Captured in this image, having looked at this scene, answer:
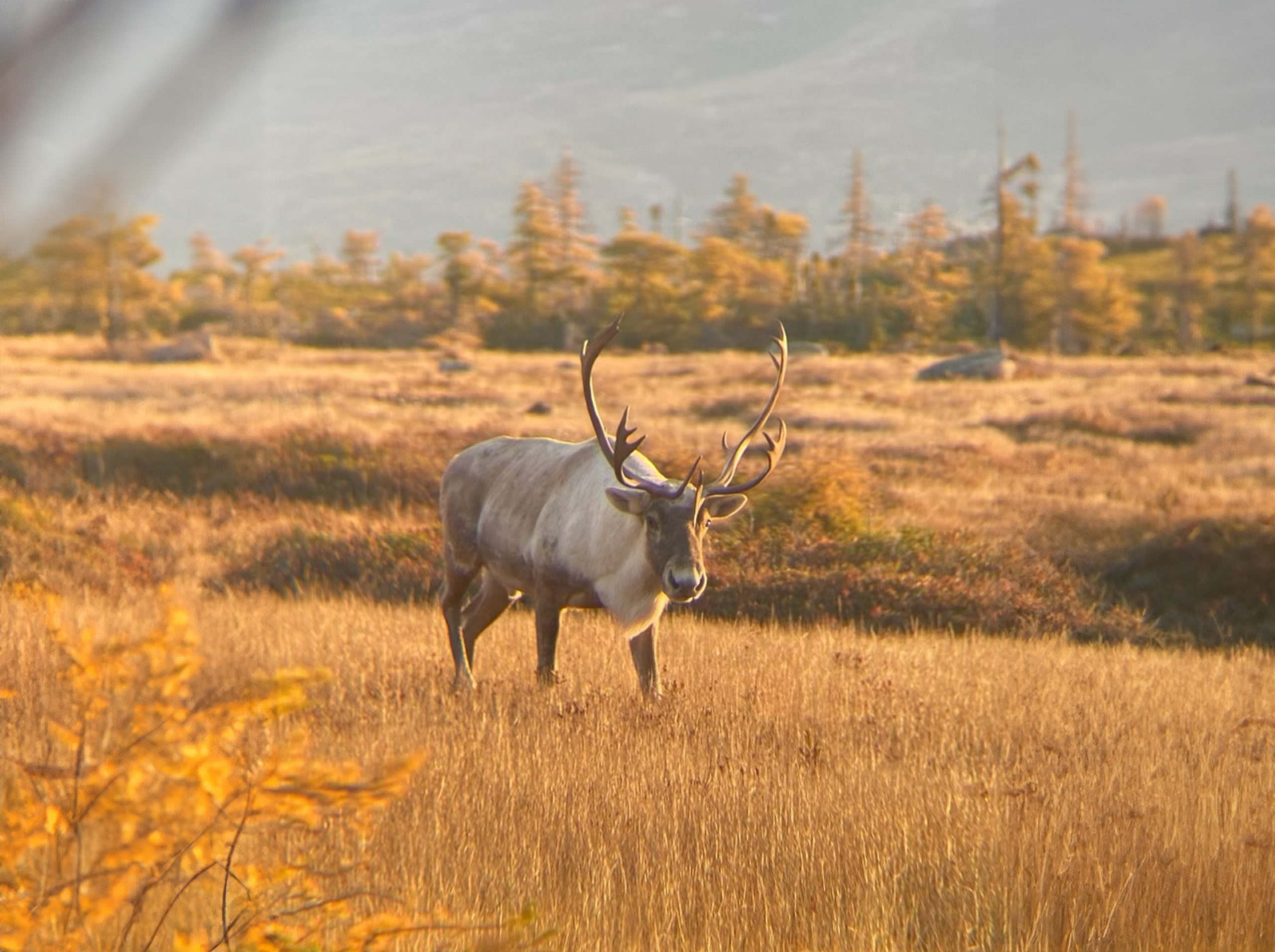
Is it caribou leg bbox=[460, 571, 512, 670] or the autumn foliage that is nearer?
the autumn foliage

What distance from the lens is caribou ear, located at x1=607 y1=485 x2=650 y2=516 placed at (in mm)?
7078

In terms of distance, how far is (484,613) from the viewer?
8.57m

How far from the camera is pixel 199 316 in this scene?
97.1m

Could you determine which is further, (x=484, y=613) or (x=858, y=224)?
(x=858, y=224)

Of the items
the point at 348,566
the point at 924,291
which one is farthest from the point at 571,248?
the point at 348,566

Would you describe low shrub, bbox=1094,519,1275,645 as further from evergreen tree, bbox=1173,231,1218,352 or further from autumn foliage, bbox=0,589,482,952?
evergreen tree, bbox=1173,231,1218,352

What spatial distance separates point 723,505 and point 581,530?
88cm

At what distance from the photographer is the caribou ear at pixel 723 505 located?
7.39m

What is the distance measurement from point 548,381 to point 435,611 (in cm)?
3564

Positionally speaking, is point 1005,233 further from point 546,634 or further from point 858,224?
point 546,634

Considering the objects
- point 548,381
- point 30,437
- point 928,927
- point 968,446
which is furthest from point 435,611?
point 548,381

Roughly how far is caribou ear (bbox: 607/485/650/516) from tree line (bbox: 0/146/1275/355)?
221ft

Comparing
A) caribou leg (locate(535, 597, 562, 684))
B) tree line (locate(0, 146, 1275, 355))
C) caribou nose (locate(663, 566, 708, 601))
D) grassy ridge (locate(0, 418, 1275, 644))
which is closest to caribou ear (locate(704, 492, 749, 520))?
caribou nose (locate(663, 566, 708, 601))

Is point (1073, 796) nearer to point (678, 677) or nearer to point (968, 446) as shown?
point (678, 677)
